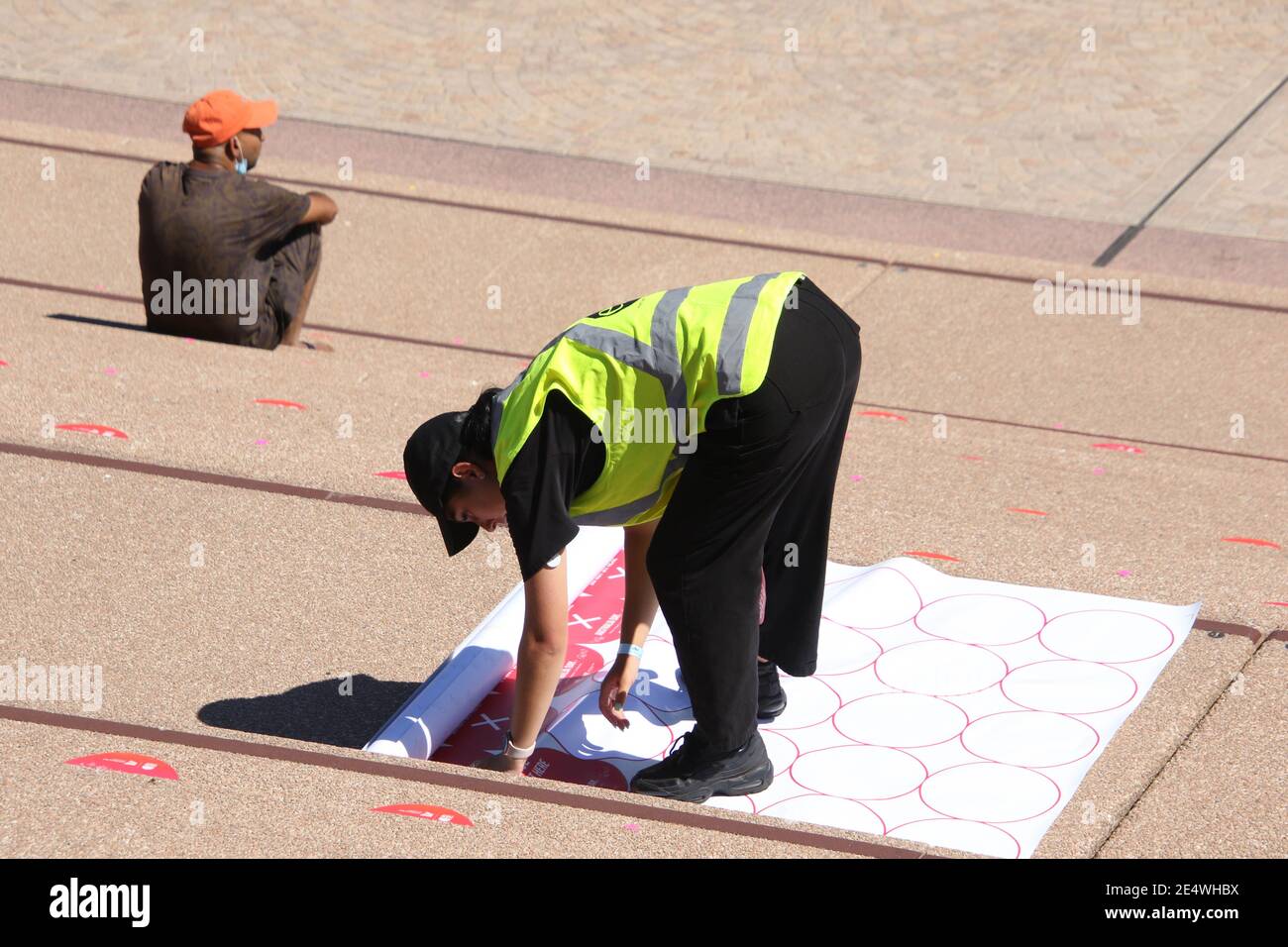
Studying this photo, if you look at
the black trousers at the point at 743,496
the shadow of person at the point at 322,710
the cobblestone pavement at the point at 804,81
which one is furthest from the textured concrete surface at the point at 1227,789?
the cobblestone pavement at the point at 804,81

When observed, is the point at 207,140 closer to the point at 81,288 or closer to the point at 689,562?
the point at 81,288

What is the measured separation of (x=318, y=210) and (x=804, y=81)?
4.47 m

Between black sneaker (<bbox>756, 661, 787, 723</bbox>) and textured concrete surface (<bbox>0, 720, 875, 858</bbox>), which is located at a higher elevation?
black sneaker (<bbox>756, 661, 787, 723</bbox>)

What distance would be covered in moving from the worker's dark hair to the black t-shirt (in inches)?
3.2

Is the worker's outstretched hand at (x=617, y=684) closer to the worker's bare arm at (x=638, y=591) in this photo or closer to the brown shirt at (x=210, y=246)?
the worker's bare arm at (x=638, y=591)

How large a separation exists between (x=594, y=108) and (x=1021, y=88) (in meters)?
2.43

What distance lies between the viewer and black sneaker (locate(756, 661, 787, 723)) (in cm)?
391

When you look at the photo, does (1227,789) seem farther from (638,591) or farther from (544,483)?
(544,483)

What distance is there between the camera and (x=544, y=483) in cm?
309

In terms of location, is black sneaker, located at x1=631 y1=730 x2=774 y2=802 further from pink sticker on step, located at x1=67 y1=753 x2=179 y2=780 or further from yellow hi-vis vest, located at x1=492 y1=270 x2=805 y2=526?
pink sticker on step, located at x1=67 y1=753 x2=179 y2=780

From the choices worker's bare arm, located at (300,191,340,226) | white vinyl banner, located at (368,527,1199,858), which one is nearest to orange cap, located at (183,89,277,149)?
worker's bare arm, located at (300,191,340,226)

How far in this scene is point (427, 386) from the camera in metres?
5.78

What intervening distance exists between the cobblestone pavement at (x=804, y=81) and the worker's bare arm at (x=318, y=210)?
2.99 m

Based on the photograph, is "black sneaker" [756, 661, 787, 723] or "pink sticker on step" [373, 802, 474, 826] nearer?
"pink sticker on step" [373, 802, 474, 826]
